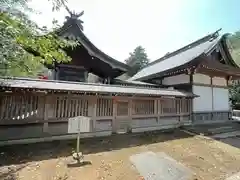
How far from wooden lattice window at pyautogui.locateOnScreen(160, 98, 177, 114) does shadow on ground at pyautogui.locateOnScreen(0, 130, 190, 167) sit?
2.04m

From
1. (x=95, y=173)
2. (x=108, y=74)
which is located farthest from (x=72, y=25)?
(x=95, y=173)

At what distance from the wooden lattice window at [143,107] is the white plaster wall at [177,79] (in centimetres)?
445

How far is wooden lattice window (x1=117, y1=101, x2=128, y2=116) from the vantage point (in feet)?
31.8

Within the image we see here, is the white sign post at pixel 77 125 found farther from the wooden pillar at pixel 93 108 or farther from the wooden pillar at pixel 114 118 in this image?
the wooden pillar at pixel 114 118

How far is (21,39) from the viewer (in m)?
4.06

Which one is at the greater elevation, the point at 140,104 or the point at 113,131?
the point at 140,104

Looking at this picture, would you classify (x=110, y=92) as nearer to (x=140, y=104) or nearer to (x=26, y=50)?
(x=140, y=104)

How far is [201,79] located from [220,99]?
2.78 meters

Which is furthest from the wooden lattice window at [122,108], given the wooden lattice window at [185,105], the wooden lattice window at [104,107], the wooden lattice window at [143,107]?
the wooden lattice window at [185,105]

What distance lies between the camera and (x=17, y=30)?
3918 mm

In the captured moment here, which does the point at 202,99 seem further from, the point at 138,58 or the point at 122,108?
the point at 138,58

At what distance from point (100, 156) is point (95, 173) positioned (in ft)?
4.22

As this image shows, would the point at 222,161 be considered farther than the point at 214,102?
No

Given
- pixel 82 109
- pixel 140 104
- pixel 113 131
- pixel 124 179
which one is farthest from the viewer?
pixel 140 104
